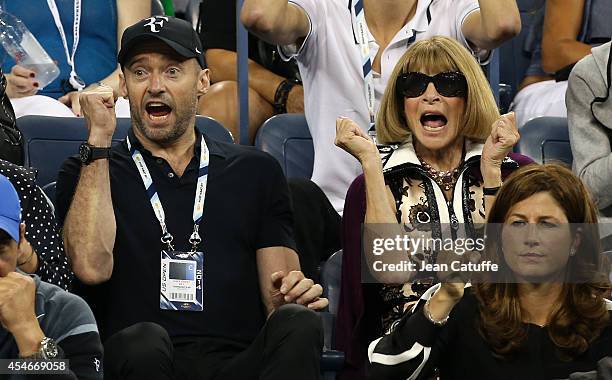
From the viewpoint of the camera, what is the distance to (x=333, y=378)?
3.47 m

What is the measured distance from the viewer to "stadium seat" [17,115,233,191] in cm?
425

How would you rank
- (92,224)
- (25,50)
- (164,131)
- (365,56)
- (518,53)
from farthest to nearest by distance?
(518,53)
(25,50)
(365,56)
(164,131)
(92,224)

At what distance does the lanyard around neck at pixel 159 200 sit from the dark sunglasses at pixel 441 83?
0.67 meters

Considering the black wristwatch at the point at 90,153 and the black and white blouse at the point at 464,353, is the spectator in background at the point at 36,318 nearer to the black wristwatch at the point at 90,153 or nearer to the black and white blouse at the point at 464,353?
the black wristwatch at the point at 90,153

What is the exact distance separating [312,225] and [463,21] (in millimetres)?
965

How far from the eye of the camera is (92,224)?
3.53 metres

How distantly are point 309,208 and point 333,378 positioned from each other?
86 centimetres

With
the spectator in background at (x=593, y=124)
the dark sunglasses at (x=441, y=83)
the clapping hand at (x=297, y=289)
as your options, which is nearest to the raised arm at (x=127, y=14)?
the dark sunglasses at (x=441, y=83)

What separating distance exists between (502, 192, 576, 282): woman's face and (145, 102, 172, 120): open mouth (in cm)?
118

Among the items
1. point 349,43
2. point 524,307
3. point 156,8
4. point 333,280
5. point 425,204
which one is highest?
point 156,8

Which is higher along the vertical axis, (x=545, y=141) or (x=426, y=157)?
(x=545, y=141)

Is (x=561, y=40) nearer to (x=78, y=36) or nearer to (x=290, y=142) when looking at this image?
(x=290, y=142)

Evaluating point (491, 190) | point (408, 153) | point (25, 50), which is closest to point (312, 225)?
point (408, 153)

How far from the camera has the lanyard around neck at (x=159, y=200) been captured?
3.64m
